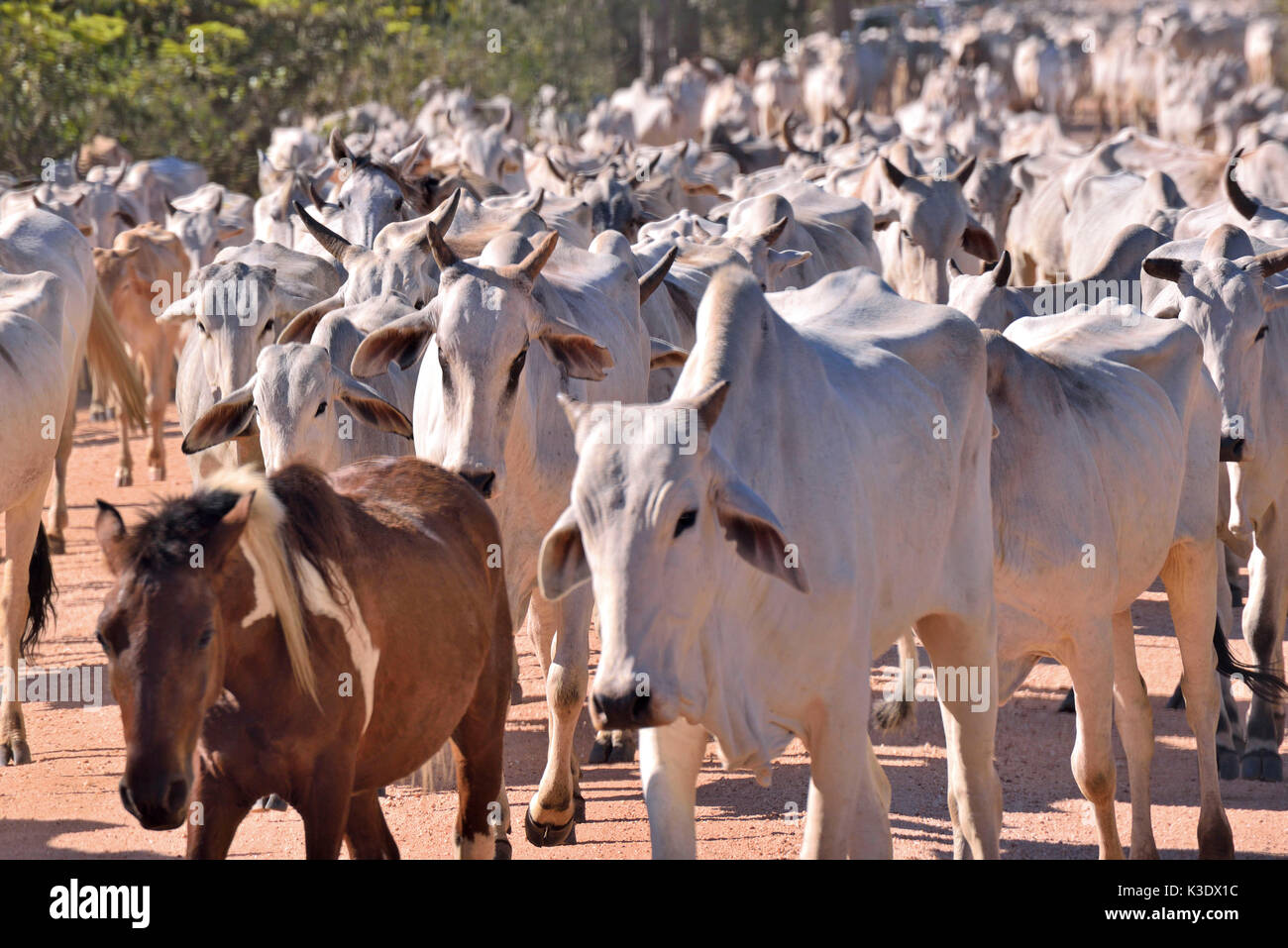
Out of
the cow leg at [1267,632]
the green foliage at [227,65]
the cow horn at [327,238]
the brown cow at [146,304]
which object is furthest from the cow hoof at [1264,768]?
the green foliage at [227,65]

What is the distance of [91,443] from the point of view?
49.1 feet

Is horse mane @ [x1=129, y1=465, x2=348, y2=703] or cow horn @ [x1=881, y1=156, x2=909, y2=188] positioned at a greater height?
cow horn @ [x1=881, y1=156, x2=909, y2=188]

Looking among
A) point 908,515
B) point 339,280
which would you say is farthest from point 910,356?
point 339,280

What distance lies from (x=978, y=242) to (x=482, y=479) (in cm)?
695

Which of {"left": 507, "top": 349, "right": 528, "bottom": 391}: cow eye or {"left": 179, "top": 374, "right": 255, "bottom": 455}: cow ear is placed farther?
{"left": 179, "top": 374, "right": 255, "bottom": 455}: cow ear

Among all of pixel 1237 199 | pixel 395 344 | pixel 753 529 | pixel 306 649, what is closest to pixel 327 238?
pixel 395 344

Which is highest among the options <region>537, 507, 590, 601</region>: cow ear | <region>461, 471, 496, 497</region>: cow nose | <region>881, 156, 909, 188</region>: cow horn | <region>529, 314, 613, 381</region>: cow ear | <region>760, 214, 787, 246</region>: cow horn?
<region>881, 156, 909, 188</region>: cow horn

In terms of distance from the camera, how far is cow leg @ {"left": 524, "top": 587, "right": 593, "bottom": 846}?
596 cm

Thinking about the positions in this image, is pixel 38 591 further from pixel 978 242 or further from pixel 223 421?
pixel 978 242

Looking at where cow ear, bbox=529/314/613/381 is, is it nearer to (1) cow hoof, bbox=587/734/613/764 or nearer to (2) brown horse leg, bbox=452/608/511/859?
(2) brown horse leg, bbox=452/608/511/859

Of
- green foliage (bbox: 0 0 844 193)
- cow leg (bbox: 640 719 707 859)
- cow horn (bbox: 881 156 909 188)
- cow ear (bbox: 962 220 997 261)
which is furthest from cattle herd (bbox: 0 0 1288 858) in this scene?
green foliage (bbox: 0 0 844 193)
